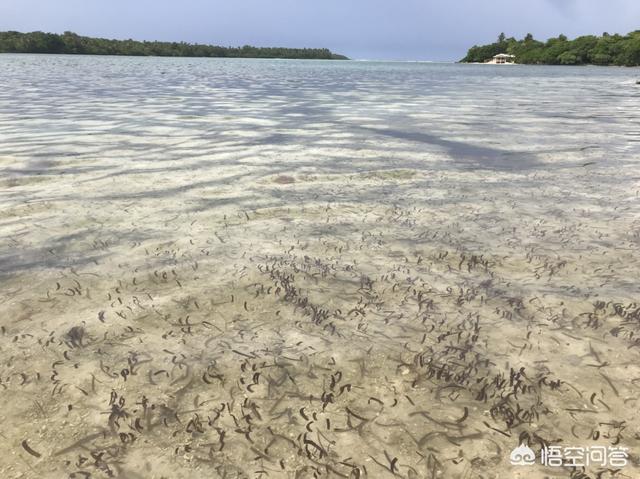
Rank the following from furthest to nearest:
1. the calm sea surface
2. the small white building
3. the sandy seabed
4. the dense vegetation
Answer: the small white building → the dense vegetation → the calm sea surface → the sandy seabed

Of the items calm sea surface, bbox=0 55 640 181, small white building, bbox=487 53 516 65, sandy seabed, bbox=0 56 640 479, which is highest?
small white building, bbox=487 53 516 65

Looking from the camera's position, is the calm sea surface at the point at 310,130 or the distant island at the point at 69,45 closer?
the calm sea surface at the point at 310,130

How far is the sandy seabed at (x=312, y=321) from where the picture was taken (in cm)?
267

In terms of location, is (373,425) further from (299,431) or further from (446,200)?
(446,200)

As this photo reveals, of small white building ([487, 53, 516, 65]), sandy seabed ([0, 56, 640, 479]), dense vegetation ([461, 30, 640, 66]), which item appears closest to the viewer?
sandy seabed ([0, 56, 640, 479])

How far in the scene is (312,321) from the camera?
393 centimetres

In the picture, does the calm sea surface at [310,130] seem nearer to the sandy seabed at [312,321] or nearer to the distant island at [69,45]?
the sandy seabed at [312,321]

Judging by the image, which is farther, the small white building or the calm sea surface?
the small white building

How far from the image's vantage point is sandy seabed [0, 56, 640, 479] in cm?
267

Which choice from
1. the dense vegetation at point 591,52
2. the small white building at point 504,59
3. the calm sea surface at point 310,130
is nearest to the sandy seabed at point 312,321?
the calm sea surface at point 310,130

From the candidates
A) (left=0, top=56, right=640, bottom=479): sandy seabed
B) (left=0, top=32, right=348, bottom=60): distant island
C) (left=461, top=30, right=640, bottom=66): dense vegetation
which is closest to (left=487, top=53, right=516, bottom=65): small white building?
(left=461, top=30, right=640, bottom=66): dense vegetation

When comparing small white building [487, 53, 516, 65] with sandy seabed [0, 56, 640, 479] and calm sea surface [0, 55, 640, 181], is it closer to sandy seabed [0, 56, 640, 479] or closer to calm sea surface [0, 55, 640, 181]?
calm sea surface [0, 55, 640, 181]

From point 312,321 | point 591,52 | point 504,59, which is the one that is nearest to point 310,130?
point 312,321

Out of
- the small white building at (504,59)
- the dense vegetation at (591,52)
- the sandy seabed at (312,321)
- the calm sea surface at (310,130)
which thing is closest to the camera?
the sandy seabed at (312,321)
